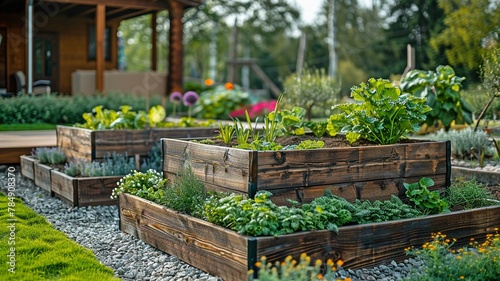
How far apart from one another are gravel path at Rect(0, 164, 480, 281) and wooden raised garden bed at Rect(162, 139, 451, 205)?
0.62 metres

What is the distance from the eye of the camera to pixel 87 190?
6273 mm

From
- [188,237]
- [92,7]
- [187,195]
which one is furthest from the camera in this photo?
[92,7]

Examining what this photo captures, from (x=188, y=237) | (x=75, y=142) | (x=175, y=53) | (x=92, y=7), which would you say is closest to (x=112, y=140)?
(x=75, y=142)

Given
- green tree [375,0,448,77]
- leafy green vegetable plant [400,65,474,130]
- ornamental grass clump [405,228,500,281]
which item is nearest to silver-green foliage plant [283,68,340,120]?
leafy green vegetable plant [400,65,474,130]

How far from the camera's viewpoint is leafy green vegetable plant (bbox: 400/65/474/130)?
25.6 feet

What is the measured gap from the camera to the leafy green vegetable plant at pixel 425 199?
15.6 feet

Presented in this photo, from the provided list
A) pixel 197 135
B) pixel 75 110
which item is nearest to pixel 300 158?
pixel 197 135

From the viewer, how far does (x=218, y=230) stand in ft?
13.0

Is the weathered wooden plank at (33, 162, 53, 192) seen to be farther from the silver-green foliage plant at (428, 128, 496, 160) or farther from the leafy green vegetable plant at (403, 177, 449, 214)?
the silver-green foliage plant at (428, 128, 496, 160)

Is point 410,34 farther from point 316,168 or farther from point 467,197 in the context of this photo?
point 316,168

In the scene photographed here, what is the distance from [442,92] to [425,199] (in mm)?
3416

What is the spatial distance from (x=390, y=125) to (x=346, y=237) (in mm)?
1298

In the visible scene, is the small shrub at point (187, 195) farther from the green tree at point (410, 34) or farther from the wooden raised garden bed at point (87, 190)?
the green tree at point (410, 34)

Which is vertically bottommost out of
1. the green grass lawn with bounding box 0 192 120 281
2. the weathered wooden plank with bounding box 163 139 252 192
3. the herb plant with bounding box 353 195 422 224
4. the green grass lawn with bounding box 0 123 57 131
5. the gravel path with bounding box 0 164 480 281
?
the gravel path with bounding box 0 164 480 281
